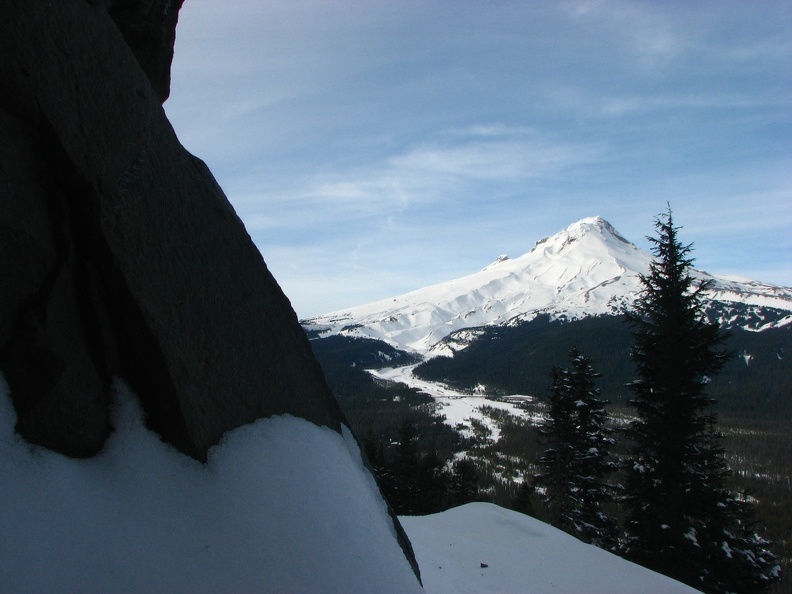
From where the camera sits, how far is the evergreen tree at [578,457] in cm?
2280

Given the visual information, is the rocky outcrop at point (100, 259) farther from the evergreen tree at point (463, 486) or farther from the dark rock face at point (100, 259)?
the evergreen tree at point (463, 486)

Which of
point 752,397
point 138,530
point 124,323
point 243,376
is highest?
point 124,323

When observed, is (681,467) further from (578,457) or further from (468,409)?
(468,409)

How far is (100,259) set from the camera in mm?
4285

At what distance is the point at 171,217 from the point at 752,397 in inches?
8465

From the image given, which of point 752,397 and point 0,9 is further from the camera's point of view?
point 752,397

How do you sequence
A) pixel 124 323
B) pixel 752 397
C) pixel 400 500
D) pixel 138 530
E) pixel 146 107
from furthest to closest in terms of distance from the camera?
pixel 752 397
pixel 400 500
pixel 146 107
pixel 124 323
pixel 138 530

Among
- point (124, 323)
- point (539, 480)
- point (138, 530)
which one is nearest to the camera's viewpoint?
point (138, 530)

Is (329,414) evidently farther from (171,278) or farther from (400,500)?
(400,500)

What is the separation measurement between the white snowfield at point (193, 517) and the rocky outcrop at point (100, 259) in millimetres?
204

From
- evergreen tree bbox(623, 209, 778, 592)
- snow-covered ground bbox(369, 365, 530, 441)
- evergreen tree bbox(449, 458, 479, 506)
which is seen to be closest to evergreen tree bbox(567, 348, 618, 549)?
evergreen tree bbox(623, 209, 778, 592)

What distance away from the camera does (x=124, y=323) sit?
4379mm

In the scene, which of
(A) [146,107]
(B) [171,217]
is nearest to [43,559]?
(B) [171,217]

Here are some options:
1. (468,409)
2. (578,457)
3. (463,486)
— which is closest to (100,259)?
(578,457)
